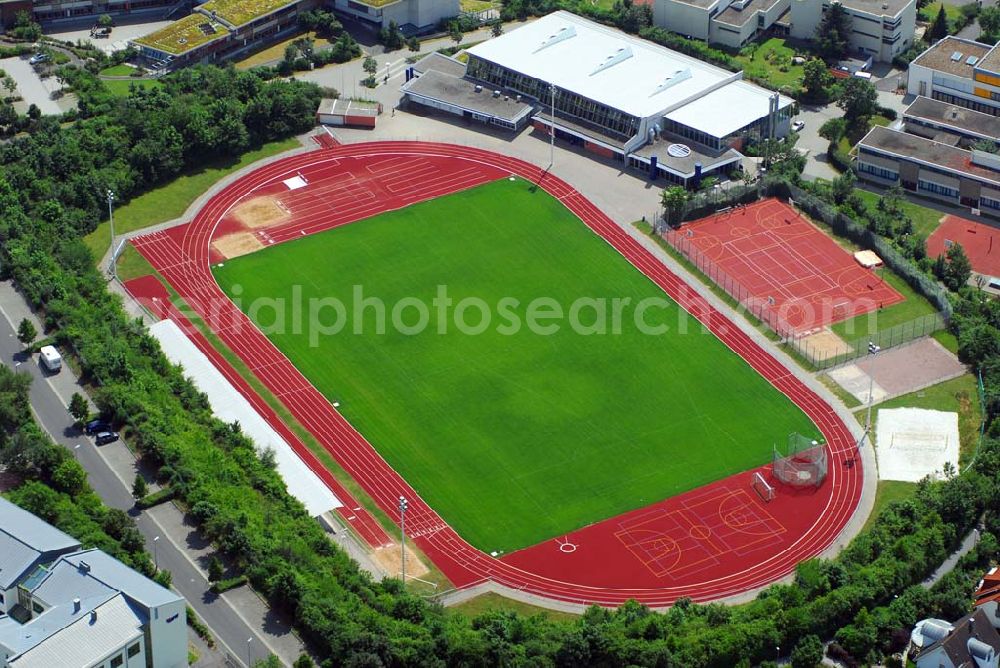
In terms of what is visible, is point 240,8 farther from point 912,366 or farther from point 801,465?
point 801,465

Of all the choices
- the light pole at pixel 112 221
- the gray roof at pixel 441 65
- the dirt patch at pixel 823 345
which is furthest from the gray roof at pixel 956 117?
the light pole at pixel 112 221

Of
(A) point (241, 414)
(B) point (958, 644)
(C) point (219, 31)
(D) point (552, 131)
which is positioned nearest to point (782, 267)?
(D) point (552, 131)

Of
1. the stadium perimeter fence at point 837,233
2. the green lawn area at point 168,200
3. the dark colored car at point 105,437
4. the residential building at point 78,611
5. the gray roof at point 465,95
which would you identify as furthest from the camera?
the gray roof at point 465,95

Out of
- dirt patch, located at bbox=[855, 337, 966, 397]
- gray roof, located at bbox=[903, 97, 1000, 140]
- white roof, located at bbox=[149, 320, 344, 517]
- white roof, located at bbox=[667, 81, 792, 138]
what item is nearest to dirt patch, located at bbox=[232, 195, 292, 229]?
white roof, located at bbox=[149, 320, 344, 517]

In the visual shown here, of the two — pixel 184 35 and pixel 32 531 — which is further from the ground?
pixel 32 531

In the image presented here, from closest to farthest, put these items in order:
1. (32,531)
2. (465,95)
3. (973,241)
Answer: (32,531) → (973,241) → (465,95)

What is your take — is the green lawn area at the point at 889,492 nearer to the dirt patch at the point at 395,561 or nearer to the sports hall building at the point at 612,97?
the dirt patch at the point at 395,561

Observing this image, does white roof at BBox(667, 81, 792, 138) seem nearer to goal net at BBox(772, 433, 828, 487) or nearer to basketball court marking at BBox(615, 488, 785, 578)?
goal net at BBox(772, 433, 828, 487)
